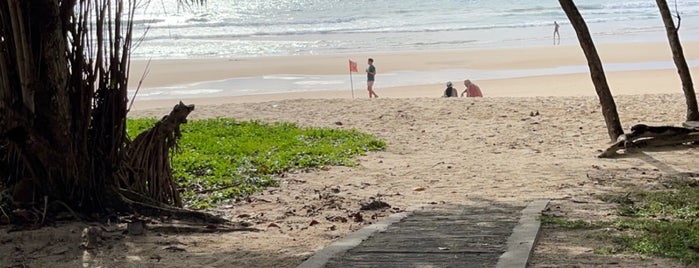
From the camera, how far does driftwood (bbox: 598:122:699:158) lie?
10938mm

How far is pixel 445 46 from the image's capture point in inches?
1232

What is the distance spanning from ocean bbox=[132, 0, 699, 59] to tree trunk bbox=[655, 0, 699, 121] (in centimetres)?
1728

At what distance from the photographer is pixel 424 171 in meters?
9.99

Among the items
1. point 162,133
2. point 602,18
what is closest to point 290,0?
point 602,18

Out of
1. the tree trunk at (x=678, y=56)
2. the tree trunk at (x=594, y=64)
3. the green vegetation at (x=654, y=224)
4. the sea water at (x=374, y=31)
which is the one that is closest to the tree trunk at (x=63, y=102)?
the green vegetation at (x=654, y=224)

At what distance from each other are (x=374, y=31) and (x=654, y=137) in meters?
28.5

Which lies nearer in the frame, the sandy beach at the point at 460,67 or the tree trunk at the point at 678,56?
the tree trunk at the point at 678,56

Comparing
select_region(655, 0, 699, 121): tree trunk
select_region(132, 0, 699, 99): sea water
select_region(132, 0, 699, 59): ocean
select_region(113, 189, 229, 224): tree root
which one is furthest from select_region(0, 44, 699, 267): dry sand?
select_region(132, 0, 699, 59): ocean

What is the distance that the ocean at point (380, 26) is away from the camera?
32406 millimetres

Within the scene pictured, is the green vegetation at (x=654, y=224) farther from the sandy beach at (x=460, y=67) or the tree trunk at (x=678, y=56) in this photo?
the sandy beach at (x=460, y=67)

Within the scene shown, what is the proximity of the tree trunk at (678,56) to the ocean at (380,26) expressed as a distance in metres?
17.3

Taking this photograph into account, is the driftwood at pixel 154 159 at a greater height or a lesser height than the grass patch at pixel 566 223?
greater

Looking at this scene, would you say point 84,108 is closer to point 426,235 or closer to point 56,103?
point 56,103

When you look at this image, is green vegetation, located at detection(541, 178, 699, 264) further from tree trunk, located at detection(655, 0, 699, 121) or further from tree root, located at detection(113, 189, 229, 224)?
tree trunk, located at detection(655, 0, 699, 121)
